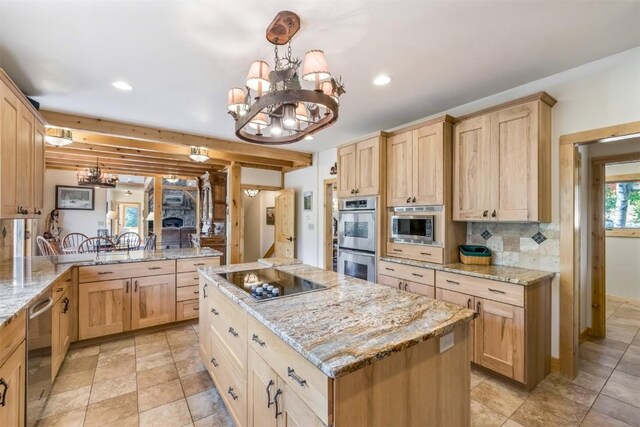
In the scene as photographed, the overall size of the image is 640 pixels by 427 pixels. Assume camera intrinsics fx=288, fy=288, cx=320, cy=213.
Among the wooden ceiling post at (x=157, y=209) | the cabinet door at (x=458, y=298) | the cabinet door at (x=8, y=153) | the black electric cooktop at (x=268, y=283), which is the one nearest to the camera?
the black electric cooktop at (x=268, y=283)

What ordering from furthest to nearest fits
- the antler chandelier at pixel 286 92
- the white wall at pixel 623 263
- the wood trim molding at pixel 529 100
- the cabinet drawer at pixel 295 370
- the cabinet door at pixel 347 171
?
the white wall at pixel 623 263
the cabinet door at pixel 347 171
the wood trim molding at pixel 529 100
the antler chandelier at pixel 286 92
the cabinet drawer at pixel 295 370

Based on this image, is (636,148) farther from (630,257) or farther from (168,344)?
(168,344)

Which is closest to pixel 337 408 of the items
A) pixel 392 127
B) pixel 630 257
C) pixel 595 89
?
pixel 595 89

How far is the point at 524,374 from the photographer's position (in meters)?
2.19

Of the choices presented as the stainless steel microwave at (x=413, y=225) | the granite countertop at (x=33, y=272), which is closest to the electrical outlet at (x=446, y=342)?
the stainless steel microwave at (x=413, y=225)

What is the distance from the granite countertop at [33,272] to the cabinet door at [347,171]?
73.2 inches

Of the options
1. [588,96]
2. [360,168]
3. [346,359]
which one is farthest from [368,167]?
[346,359]

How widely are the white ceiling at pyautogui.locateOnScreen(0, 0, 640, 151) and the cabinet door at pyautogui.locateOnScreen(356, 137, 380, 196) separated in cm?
59

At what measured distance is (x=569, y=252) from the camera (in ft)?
7.84

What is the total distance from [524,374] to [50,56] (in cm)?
439

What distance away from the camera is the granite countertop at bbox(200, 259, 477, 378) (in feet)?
3.32

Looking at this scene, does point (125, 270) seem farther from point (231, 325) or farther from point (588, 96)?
point (588, 96)

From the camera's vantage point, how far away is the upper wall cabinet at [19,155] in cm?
196

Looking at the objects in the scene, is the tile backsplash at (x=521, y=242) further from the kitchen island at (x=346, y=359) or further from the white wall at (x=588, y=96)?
the kitchen island at (x=346, y=359)
